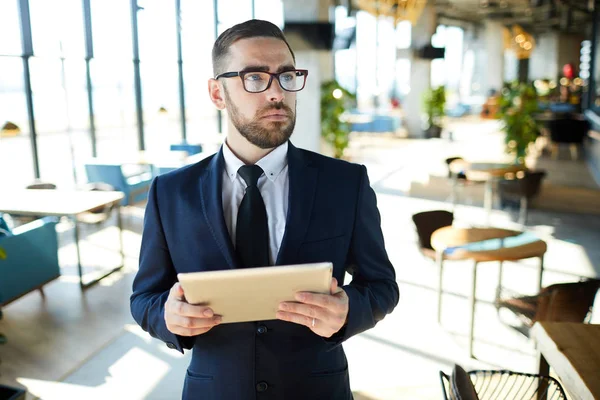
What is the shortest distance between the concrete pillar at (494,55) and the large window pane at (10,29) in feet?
72.9

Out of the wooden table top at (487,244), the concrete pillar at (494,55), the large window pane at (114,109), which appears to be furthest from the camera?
the concrete pillar at (494,55)

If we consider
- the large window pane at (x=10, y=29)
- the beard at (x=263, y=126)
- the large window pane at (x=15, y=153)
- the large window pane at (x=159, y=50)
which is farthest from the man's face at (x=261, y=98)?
the large window pane at (x=159, y=50)

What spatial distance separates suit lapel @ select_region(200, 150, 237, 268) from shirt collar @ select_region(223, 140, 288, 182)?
1.1 inches

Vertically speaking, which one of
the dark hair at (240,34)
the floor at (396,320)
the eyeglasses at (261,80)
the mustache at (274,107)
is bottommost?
the floor at (396,320)

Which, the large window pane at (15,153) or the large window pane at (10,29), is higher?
the large window pane at (10,29)

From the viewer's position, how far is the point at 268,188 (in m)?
1.53

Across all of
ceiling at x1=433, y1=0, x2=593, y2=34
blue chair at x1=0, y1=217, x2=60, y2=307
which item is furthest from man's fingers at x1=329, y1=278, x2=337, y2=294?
ceiling at x1=433, y1=0, x2=593, y2=34

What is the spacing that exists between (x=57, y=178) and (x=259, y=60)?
11.9 meters

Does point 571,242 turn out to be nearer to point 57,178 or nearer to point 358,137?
point 57,178

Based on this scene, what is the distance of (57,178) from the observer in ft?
39.9

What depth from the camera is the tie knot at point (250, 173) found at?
1476 millimetres

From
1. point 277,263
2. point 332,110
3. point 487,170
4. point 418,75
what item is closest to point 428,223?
point 487,170

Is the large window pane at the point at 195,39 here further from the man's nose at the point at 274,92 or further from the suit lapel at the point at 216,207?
the man's nose at the point at 274,92

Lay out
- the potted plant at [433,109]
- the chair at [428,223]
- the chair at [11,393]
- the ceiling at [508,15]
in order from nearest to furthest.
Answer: the chair at [11,393]
the chair at [428,223]
the potted plant at [433,109]
the ceiling at [508,15]
